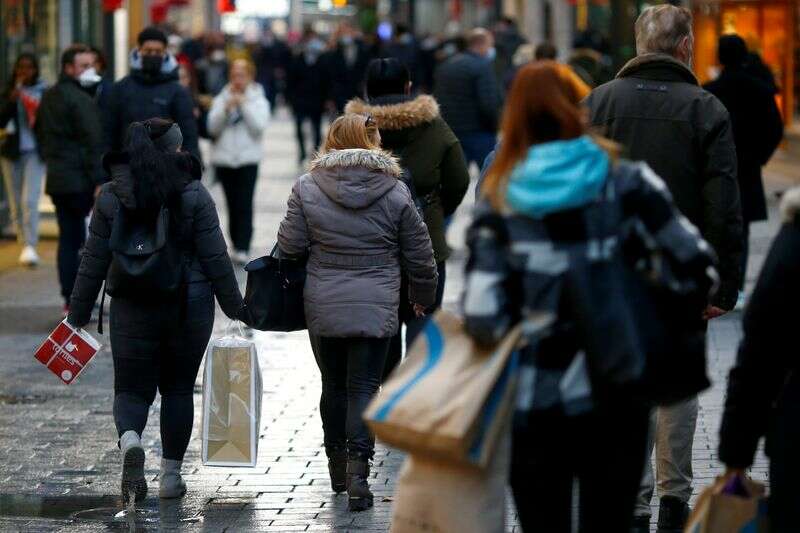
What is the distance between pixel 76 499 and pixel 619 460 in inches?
139

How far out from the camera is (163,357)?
23.2ft

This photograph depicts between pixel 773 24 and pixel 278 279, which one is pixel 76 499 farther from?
pixel 773 24

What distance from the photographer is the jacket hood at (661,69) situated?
6.09 metres

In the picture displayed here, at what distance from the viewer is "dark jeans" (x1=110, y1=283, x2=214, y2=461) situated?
6938mm

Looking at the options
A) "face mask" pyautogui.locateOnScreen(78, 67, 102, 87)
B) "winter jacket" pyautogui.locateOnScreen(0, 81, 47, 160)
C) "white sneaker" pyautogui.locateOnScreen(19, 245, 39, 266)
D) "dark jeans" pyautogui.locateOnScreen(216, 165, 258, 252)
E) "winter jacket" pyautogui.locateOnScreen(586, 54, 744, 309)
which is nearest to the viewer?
"winter jacket" pyautogui.locateOnScreen(586, 54, 744, 309)

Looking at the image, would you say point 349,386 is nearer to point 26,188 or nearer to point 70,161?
point 70,161

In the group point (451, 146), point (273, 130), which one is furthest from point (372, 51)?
point (451, 146)

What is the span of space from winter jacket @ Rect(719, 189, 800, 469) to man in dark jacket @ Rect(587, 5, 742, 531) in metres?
1.94

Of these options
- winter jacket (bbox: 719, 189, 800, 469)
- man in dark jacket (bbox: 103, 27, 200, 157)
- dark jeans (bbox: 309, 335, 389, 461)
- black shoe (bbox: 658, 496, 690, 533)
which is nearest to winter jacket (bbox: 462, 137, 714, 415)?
winter jacket (bbox: 719, 189, 800, 469)

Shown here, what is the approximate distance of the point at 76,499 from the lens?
23.1 feet

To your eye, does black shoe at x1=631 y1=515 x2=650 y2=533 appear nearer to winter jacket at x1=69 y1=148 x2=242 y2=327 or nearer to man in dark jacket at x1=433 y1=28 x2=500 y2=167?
winter jacket at x1=69 y1=148 x2=242 y2=327

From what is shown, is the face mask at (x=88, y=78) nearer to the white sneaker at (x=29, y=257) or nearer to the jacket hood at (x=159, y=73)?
the jacket hood at (x=159, y=73)

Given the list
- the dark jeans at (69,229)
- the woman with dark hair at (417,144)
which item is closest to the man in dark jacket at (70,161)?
the dark jeans at (69,229)

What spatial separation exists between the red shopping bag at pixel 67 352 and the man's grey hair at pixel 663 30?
2.59 m
